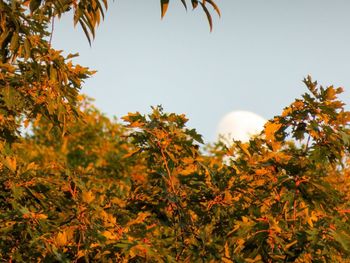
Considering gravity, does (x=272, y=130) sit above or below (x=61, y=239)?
above

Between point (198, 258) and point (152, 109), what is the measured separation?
1.12m

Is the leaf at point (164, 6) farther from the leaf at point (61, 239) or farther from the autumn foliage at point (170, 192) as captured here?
the leaf at point (61, 239)

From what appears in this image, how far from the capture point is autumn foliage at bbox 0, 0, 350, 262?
3.73m

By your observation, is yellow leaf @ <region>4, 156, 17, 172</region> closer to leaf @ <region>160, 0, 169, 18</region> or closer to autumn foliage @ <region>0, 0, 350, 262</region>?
autumn foliage @ <region>0, 0, 350, 262</region>

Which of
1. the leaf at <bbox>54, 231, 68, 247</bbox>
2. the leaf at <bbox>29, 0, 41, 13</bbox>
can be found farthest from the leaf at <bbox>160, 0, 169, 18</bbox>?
the leaf at <bbox>54, 231, 68, 247</bbox>

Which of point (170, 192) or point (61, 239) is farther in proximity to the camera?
point (170, 192)

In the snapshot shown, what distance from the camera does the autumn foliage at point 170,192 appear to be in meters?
3.73

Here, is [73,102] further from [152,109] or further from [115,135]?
[115,135]

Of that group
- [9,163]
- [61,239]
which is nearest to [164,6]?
[9,163]

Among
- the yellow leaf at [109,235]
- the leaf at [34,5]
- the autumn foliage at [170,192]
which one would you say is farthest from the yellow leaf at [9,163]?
the leaf at [34,5]

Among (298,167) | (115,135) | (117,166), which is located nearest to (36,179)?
(298,167)

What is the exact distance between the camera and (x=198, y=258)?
3871mm

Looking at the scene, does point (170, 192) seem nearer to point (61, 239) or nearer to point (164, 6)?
point (61, 239)

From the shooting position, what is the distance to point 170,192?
167 inches
